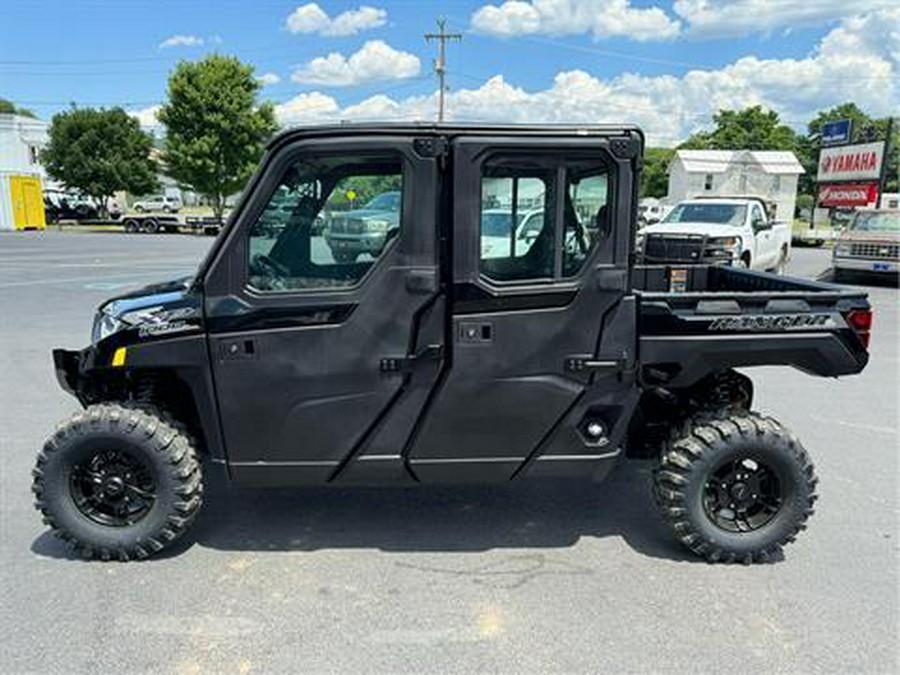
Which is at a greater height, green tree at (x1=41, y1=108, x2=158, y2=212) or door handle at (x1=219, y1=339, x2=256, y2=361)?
green tree at (x1=41, y1=108, x2=158, y2=212)

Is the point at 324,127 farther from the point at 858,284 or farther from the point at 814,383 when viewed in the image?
the point at 858,284

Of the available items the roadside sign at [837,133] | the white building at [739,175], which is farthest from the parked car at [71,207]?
the white building at [739,175]

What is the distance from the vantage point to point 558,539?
388 centimetres

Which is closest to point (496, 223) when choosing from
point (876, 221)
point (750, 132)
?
point (876, 221)

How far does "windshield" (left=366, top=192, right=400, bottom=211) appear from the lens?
129 inches

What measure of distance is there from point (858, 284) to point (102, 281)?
1797 cm

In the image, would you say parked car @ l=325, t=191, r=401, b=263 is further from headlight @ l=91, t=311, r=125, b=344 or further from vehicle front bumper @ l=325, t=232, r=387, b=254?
headlight @ l=91, t=311, r=125, b=344

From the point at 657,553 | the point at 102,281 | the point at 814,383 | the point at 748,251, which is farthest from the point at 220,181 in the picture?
the point at 657,553

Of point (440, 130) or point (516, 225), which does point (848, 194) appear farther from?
point (440, 130)

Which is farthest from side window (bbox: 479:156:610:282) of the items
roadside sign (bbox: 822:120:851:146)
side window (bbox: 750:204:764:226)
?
roadside sign (bbox: 822:120:851:146)

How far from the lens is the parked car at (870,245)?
55.1 feet

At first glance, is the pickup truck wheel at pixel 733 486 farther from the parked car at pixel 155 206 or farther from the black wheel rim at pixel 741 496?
the parked car at pixel 155 206

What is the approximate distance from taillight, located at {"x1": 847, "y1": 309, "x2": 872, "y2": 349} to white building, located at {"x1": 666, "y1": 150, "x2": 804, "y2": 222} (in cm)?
6768

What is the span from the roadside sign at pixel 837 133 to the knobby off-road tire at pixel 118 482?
4547 cm
